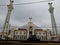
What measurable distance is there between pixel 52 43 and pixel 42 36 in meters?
50.9

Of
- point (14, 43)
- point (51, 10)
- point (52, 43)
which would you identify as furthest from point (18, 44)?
point (51, 10)

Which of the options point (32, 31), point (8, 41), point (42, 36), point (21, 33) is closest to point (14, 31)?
point (21, 33)

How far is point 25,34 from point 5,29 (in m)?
10.5

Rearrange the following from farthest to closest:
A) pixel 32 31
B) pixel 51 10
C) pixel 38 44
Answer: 1. pixel 32 31
2. pixel 51 10
3. pixel 38 44

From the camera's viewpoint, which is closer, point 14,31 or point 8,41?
point 8,41

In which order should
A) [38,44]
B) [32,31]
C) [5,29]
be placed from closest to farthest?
1. [38,44]
2. [5,29]
3. [32,31]

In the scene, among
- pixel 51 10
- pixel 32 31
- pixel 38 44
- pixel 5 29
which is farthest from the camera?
pixel 32 31

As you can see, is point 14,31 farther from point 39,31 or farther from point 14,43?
point 14,43

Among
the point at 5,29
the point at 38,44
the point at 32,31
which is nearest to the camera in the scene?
the point at 38,44

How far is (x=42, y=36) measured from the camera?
59219mm

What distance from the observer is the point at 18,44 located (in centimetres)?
884

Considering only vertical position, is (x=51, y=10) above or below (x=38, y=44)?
above

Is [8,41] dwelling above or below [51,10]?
below

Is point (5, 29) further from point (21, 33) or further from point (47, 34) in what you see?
point (47, 34)
